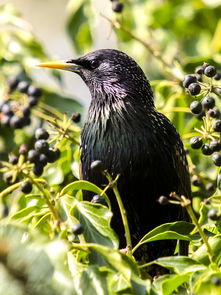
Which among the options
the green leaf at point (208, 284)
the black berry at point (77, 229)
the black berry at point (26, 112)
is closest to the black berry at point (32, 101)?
the black berry at point (26, 112)

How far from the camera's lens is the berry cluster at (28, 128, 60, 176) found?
2.35 meters

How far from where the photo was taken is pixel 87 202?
A: 2.22m

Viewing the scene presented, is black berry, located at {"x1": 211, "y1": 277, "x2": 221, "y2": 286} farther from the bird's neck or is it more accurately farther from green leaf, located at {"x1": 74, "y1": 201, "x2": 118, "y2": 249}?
Result: the bird's neck

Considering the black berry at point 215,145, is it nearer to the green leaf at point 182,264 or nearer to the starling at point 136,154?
the green leaf at point 182,264

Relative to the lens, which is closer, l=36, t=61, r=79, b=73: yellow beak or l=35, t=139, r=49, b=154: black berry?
l=35, t=139, r=49, b=154: black berry

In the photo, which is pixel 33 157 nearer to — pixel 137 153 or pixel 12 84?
pixel 137 153

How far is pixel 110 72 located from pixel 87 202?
1.30 metres

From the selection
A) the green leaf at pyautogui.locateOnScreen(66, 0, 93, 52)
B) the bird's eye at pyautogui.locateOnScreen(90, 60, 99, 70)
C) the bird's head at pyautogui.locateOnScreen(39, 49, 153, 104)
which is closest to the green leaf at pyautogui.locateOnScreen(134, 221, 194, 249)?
the bird's head at pyautogui.locateOnScreen(39, 49, 153, 104)

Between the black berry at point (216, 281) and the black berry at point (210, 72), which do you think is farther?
the black berry at point (210, 72)

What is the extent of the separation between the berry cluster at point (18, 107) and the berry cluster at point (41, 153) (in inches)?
7.8

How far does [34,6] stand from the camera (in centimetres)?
898

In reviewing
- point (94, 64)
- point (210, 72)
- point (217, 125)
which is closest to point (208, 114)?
point (217, 125)

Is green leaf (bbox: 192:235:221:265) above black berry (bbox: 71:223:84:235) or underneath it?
underneath

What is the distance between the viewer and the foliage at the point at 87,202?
1752mm
